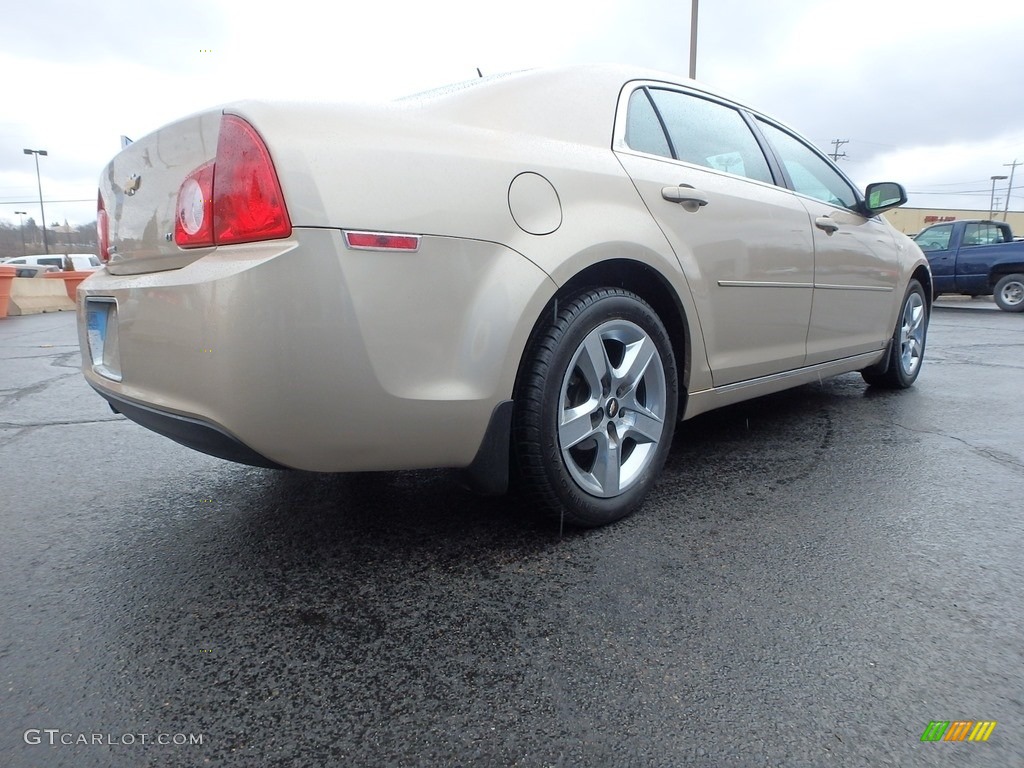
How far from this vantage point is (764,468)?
282 cm

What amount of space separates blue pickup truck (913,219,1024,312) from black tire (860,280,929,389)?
33.7 ft

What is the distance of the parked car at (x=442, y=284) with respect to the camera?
5.10 feet

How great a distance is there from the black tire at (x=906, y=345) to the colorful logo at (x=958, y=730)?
340 cm

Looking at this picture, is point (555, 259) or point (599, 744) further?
point (555, 259)

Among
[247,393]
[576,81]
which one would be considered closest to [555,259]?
[576,81]

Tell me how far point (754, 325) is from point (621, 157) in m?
0.98

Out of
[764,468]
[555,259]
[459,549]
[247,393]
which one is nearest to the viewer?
[247,393]

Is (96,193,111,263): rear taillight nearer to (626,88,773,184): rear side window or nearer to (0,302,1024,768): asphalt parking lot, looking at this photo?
(0,302,1024,768): asphalt parking lot

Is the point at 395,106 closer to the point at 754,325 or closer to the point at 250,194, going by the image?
the point at 250,194

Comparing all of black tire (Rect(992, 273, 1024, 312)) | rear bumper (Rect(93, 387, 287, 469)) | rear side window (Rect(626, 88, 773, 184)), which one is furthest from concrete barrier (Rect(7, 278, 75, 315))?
black tire (Rect(992, 273, 1024, 312))

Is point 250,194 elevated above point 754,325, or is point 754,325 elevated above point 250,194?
point 250,194

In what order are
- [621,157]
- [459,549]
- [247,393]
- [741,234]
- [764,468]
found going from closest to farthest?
[247,393] → [459,549] → [621,157] → [741,234] → [764,468]

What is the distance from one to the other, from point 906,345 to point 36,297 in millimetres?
15944

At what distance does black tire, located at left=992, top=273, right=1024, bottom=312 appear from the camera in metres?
12.5
